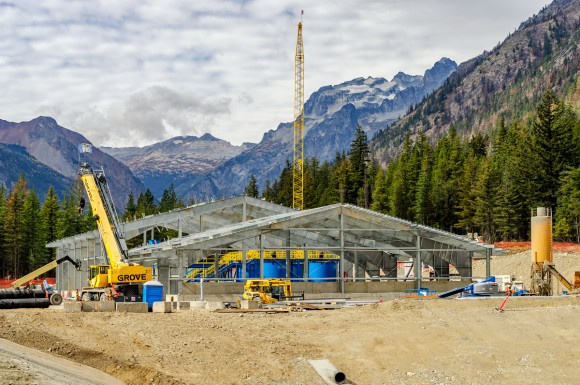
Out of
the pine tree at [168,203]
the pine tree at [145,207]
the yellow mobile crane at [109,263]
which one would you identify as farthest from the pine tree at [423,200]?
the yellow mobile crane at [109,263]

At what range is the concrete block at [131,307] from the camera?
37500mm

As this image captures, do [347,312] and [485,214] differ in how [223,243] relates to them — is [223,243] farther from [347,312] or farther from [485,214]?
[485,214]

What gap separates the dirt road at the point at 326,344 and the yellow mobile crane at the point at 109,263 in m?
8.24

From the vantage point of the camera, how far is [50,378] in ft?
65.9

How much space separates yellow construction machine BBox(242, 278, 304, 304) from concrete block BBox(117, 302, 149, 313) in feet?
21.2

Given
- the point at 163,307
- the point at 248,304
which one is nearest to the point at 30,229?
the point at 163,307

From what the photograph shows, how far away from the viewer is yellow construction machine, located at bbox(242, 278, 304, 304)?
4253cm

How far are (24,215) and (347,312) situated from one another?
90883 millimetres

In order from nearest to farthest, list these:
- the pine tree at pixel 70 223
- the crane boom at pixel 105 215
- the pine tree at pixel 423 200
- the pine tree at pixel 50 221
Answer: the crane boom at pixel 105 215
the pine tree at pixel 70 223
the pine tree at pixel 50 221
the pine tree at pixel 423 200

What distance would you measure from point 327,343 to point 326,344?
0.13 metres

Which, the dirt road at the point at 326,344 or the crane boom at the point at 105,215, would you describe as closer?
the dirt road at the point at 326,344

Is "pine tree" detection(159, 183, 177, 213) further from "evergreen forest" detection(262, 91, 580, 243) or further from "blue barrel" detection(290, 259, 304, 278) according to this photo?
"blue barrel" detection(290, 259, 304, 278)

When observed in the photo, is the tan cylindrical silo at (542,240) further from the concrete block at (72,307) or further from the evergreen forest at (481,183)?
the evergreen forest at (481,183)

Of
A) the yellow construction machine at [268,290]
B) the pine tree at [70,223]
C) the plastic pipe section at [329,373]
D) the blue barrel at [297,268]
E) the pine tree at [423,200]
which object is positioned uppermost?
the pine tree at [423,200]
